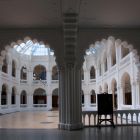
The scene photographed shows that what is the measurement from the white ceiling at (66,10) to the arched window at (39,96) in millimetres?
34012

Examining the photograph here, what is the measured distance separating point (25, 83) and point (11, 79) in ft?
18.6

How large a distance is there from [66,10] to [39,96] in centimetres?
3695

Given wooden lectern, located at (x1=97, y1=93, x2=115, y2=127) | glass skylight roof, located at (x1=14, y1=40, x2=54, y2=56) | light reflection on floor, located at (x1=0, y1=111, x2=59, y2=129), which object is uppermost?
glass skylight roof, located at (x1=14, y1=40, x2=54, y2=56)

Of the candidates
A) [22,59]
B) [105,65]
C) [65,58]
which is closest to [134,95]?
[65,58]

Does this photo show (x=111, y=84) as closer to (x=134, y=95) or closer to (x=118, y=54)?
(x=118, y=54)

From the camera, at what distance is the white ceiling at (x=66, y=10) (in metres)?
9.94

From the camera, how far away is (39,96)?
46688 mm

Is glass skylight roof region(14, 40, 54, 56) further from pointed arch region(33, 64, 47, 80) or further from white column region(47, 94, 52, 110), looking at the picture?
white column region(47, 94, 52, 110)

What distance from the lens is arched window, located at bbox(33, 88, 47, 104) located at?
152 ft

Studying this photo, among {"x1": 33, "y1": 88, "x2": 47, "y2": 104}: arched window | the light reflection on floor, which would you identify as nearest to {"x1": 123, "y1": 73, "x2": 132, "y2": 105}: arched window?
the light reflection on floor

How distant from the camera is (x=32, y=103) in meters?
43.4

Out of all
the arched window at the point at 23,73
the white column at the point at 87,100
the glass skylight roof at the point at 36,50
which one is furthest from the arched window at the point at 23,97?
the white column at the point at 87,100

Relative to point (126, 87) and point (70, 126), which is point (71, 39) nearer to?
point (70, 126)

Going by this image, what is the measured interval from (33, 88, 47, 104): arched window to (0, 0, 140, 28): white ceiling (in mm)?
34012
